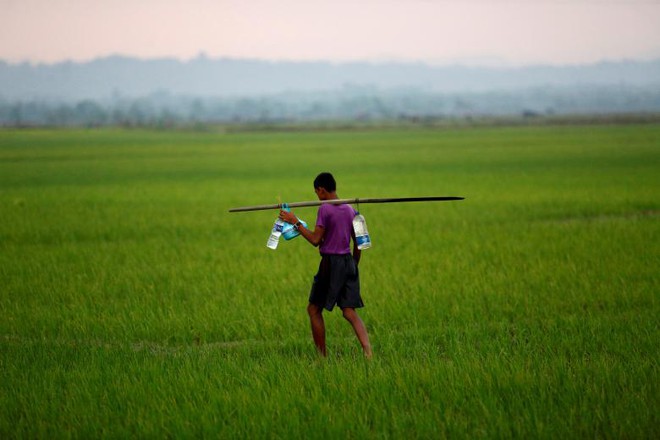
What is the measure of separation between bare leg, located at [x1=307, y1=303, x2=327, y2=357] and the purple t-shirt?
458 millimetres

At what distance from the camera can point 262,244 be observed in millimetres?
14445

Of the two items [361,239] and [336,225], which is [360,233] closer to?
[361,239]

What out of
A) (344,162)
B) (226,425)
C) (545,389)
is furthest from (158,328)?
(344,162)

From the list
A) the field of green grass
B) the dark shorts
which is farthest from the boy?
the field of green grass

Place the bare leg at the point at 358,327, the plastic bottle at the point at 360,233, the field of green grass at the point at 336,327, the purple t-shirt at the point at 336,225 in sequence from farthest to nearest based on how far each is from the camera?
the bare leg at the point at 358,327 → the purple t-shirt at the point at 336,225 → the plastic bottle at the point at 360,233 → the field of green grass at the point at 336,327

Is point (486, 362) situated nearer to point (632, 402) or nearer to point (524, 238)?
point (632, 402)

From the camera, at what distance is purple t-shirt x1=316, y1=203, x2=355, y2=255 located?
6.05 m

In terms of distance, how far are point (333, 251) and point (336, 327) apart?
7.00 ft

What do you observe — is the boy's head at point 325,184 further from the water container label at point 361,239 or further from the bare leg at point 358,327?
the bare leg at point 358,327

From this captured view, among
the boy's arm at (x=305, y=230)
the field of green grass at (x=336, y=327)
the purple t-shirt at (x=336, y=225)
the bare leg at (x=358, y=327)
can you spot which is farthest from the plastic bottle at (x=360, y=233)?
the field of green grass at (x=336, y=327)

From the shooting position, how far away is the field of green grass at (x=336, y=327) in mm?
5227

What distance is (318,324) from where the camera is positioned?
634 cm

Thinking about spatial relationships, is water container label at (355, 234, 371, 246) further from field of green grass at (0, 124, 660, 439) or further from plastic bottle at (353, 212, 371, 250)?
field of green grass at (0, 124, 660, 439)

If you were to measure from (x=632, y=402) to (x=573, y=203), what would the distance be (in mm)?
15146
